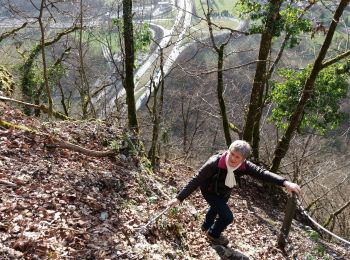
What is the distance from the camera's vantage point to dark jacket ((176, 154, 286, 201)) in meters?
5.11

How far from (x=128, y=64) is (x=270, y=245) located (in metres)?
7.70

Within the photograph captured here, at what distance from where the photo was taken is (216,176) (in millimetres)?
5223

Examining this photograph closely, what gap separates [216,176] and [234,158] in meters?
0.46

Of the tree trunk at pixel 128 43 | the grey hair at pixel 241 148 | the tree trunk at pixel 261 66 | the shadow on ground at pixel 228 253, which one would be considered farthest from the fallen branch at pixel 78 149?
the tree trunk at pixel 128 43

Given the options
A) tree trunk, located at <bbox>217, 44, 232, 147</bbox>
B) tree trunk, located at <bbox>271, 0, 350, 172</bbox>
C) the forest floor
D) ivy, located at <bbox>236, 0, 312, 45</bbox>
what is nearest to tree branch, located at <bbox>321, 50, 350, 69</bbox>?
tree trunk, located at <bbox>271, 0, 350, 172</bbox>

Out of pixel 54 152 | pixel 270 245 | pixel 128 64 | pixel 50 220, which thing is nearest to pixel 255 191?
pixel 270 245

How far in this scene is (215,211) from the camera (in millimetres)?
5980

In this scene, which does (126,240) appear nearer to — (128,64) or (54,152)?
(54,152)

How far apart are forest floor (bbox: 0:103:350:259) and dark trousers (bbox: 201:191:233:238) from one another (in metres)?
0.26

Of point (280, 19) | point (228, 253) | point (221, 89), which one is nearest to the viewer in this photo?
point (228, 253)

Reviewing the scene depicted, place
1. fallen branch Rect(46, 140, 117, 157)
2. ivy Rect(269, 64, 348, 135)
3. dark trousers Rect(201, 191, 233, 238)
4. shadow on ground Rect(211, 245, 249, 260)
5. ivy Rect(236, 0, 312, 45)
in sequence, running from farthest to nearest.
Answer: ivy Rect(269, 64, 348, 135) → ivy Rect(236, 0, 312, 45) → fallen branch Rect(46, 140, 117, 157) → shadow on ground Rect(211, 245, 249, 260) → dark trousers Rect(201, 191, 233, 238)

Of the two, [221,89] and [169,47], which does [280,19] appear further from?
[169,47]

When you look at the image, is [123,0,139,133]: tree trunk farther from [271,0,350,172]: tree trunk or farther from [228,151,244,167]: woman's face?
[228,151,244,167]: woman's face

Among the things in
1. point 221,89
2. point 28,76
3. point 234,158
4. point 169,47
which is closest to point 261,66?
point 221,89
